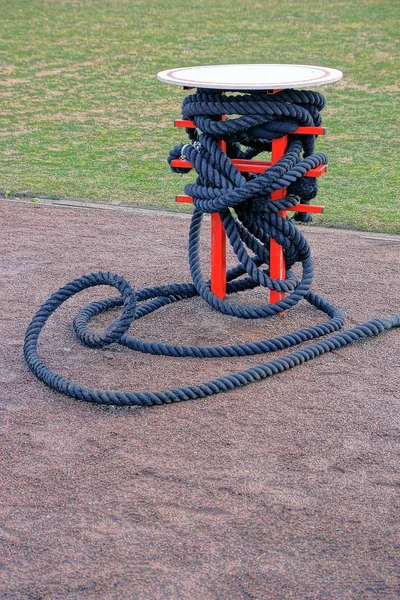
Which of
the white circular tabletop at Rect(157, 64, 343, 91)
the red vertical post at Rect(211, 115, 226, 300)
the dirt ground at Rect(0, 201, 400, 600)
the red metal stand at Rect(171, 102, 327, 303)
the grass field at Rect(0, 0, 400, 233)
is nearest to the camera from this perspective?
the dirt ground at Rect(0, 201, 400, 600)

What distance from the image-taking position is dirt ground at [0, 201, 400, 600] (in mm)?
2857

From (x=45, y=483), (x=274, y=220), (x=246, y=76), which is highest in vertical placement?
(x=246, y=76)

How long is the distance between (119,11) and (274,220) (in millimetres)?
11323

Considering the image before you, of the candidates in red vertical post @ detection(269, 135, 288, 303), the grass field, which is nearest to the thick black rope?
red vertical post @ detection(269, 135, 288, 303)

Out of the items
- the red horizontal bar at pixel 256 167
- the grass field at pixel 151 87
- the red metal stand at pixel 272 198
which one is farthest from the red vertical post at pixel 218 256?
the grass field at pixel 151 87

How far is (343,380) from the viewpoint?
4109 millimetres

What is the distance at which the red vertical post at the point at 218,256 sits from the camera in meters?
4.77

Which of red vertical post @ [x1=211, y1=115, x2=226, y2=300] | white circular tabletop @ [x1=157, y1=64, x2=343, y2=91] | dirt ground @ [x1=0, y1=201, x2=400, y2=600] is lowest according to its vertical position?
dirt ground @ [x1=0, y1=201, x2=400, y2=600]

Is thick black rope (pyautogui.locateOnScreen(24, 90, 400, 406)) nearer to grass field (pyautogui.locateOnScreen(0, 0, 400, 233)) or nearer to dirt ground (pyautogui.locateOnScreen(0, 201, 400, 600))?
dirt ground (pyautogui.locateOnScreen(0, 201, 400, 600))

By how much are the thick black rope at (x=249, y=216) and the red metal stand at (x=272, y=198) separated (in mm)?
41

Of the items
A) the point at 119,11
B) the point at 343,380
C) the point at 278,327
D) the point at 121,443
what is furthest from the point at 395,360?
the point at 119,11

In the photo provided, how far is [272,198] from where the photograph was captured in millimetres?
4605

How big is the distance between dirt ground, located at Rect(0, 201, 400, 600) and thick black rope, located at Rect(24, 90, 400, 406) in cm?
7

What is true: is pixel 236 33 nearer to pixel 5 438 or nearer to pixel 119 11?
pixel 119 11
